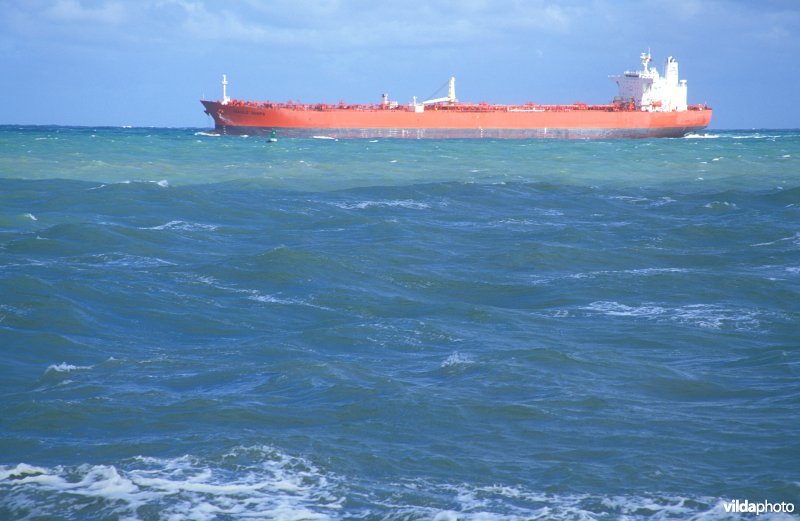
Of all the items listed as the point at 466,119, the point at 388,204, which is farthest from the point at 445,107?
the point at 388,204

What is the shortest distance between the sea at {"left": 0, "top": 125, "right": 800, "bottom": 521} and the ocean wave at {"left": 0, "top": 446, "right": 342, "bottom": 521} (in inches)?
0.7

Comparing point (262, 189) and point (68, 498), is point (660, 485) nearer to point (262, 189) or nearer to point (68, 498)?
point (68, 498)

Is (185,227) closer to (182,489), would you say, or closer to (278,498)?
(182,489)

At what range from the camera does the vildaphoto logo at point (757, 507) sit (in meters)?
5.54

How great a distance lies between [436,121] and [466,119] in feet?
6.86

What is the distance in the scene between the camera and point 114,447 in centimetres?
647

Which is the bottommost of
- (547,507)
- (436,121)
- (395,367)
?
(547,507)

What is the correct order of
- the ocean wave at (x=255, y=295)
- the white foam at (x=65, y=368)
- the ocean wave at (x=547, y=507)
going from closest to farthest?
the ocean wave at (x=547, y=507), the white foam at (x=65, y=368), the ocean wave at (x=255, y=295)

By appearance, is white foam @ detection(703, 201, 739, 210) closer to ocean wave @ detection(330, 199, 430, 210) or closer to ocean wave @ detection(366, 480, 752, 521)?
ocean wave @ detection(330, 199, 430, 210)

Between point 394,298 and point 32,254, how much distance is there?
20.3ft

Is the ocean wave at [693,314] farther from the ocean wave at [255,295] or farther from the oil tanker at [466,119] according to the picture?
the oil tanker at [466,119]

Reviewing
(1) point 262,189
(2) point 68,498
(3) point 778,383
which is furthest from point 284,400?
(1) point 262,189

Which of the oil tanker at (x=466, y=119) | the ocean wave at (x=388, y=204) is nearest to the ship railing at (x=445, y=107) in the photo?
the oil tanker at (x=466, y=119)

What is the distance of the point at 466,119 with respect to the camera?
207 feet
